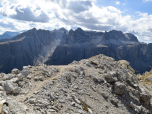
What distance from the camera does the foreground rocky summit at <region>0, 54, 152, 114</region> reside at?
15.4m

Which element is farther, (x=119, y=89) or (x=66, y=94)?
(x=119, y=89)

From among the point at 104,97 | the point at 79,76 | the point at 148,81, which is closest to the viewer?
the point at 104,97

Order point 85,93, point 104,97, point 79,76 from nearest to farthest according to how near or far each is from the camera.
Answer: point 85,93 → point 104,97 → point 79,76

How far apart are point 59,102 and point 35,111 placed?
4.57 metres

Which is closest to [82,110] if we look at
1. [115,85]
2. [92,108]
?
[92,108]

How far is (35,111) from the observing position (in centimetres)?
1398

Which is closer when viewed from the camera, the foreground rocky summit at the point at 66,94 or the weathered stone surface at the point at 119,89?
the foreground rocky summit at the point at 66,94

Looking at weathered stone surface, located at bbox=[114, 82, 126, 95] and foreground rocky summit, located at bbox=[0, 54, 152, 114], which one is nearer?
foreground rocky summit, located at bbox=[0, 54, 152, 114]

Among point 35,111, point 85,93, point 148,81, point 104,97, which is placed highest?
point 35,111

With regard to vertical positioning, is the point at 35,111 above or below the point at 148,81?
above

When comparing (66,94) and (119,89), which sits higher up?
(66,94)

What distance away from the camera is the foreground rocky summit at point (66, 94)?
15.4 meters

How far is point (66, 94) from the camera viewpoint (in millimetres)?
20484

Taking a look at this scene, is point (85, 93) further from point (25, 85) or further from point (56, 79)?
point (25, 85)
